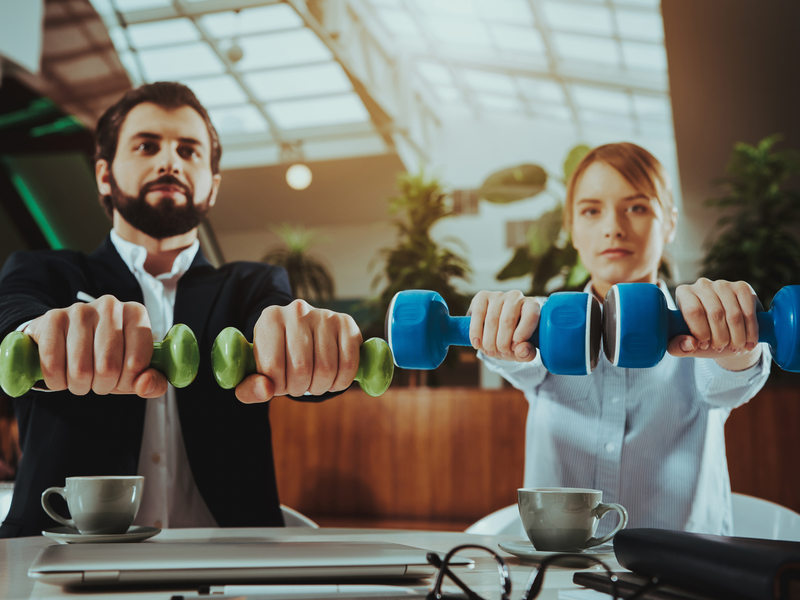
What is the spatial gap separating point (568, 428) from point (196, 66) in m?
6.93

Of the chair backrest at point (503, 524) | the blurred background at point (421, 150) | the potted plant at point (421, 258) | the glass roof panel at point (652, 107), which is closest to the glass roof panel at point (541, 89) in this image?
the blurred background at point (421, 150)

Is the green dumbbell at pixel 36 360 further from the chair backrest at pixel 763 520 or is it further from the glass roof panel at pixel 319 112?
the glass roof panel at pixel 319 112

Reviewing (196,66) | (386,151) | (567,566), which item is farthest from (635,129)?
(567,566)

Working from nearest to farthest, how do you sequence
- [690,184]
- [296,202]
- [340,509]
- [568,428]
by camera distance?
[568,428], [340,509], [690,184], [296,202]

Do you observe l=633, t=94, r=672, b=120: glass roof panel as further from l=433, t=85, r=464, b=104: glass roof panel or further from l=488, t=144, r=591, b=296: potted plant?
l=488, t=144, r=591, b=296: potted plant

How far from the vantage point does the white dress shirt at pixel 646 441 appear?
1.11 meters

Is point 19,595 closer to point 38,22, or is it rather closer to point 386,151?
point 38,22

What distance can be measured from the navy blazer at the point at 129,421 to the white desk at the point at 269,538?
18cm

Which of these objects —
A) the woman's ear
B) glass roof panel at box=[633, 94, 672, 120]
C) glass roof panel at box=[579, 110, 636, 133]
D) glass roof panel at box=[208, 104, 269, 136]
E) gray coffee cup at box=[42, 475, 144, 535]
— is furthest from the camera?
glass roof panel at box=[208, 104, 269, 136]

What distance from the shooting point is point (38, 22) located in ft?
15.2

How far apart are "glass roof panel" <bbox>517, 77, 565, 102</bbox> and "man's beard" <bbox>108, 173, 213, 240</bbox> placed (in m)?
6.48

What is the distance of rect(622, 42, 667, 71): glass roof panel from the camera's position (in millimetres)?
5891

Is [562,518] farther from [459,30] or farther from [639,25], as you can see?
[459,30]

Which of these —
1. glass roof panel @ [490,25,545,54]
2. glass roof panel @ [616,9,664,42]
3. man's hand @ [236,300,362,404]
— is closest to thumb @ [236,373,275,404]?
man's hand @ [236,300,362,404]
